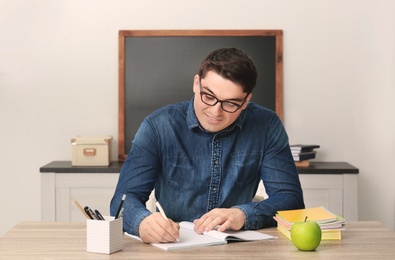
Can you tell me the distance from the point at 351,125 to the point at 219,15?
3.59 feet

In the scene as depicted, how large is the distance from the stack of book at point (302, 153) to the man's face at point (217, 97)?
6.14 ft

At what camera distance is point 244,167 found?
2551 mm

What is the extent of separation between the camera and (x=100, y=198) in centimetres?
422

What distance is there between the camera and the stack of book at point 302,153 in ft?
14.0

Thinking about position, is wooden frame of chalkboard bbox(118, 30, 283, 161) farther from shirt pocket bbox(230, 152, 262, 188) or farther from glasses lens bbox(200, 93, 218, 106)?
glasses lens bbox(200, 93, 218, 106)

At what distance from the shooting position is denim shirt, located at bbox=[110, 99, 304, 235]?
250 cm

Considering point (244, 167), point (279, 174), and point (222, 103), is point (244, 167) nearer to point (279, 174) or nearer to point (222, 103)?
point (279, 174)

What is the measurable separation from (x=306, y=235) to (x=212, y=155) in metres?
0.61

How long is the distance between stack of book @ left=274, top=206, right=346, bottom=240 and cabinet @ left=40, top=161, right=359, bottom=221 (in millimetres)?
1854

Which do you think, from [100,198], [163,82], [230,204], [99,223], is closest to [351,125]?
[163,82]

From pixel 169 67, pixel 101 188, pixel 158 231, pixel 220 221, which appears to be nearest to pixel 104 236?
pixel 158 231

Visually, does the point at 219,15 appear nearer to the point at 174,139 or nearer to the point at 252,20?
the point at 252,20

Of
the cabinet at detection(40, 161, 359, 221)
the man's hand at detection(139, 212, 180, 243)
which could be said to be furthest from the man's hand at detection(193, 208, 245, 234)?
the cabinet at detection(40, 161, 359, 221)

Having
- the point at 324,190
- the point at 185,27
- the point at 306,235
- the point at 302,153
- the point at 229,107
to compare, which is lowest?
the point at 324,190
